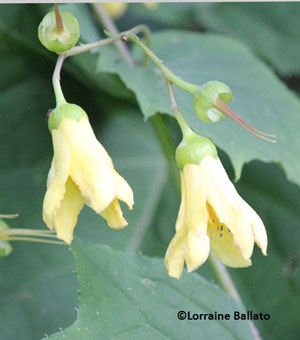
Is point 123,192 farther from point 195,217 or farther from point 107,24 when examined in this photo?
point 107,24

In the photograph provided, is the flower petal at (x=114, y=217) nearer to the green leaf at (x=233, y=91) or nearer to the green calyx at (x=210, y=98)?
the green calyx at (x=210, y=98)

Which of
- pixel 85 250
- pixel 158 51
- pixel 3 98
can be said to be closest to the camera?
pixel 85 250

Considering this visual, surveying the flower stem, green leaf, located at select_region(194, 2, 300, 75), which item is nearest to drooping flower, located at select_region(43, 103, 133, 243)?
the flower stem

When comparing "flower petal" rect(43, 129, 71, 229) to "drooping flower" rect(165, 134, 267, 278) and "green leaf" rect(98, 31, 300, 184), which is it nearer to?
"drooping flower" rect(165, 134, 267, 278)

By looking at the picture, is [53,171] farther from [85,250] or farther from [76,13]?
[76,13]

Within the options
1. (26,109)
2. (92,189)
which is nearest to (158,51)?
(26,109)

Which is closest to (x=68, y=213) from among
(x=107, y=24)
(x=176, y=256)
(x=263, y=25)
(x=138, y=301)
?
(x=176, y=256)


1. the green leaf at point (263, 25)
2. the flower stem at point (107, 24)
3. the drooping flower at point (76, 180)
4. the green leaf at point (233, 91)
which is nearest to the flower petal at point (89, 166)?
the drooping flower at point (76, 180)

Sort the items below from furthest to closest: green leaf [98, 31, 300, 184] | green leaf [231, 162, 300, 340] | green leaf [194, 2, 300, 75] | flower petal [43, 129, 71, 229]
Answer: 1. green leaf [194, 2, 300, 75]
2. green leaf [231, 162, 300, 340]
3. green leaf [98, 31, 300, 184]
4. flower petal [43, 129, 71, 229]
